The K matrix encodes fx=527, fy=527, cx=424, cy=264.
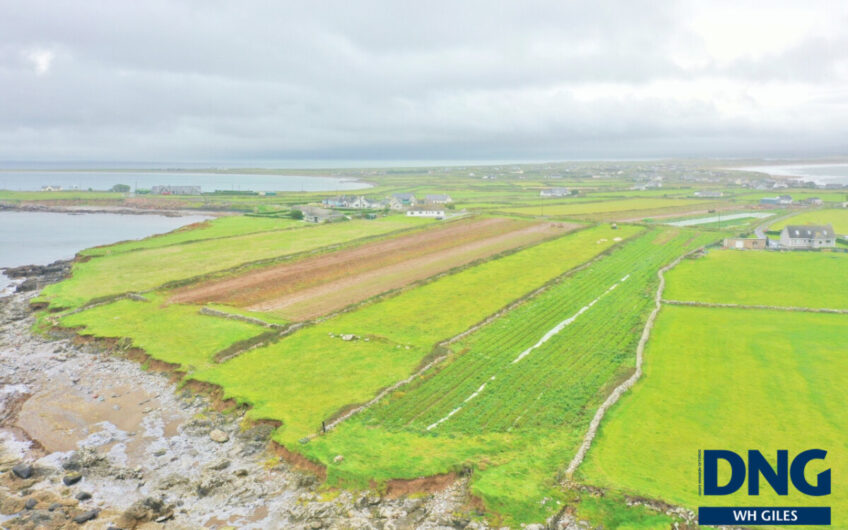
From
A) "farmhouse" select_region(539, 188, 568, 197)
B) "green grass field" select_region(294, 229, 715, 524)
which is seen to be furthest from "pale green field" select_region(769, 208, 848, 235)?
"green grass field" select_region(294, 229, 715, 524)

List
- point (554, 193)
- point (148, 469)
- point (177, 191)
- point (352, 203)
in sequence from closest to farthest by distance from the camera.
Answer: point (148, 469)
point (352, 203)
point (554, 193)
point (177, 191)

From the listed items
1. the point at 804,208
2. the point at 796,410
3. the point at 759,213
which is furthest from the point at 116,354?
the point at 804,208

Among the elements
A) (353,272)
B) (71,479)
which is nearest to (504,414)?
(71,479)

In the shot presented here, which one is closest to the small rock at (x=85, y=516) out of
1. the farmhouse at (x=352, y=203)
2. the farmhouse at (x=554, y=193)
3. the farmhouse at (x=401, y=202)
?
the farmhouse at (x=401, y=202)

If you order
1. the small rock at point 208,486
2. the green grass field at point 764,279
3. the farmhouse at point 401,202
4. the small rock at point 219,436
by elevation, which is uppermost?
the farmhouse at point 401,202

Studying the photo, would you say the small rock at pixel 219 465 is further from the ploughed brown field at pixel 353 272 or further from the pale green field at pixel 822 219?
the pale green field at pixel 822 219

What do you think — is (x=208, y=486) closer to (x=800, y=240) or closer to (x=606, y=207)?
(x=800, y=240)
